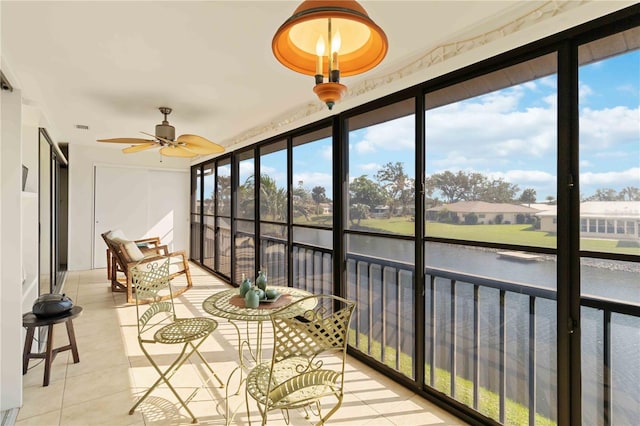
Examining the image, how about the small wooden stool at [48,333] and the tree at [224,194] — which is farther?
the tree at [224,194]

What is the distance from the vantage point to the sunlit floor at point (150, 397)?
222 centimetres

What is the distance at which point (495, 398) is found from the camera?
2.19m

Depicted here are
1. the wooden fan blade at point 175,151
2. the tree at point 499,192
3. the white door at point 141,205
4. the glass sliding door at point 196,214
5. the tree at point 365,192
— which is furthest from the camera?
the glass sliding door at point 196,214

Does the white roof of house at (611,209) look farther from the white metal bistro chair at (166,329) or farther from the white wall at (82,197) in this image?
the white wall at (82,197)

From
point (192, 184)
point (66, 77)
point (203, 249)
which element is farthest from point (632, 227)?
point (192, 184)

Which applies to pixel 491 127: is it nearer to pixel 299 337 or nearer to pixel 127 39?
pixel 299 337

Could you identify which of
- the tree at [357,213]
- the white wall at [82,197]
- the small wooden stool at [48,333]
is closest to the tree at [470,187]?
the tree at [357,213]

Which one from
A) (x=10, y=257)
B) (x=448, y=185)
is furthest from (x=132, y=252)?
(x=448, y=185)

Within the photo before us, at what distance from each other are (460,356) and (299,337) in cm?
128

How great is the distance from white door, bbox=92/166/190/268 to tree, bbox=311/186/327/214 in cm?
506

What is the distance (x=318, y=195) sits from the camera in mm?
3723

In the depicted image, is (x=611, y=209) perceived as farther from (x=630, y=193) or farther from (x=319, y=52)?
(x=319, y=52)

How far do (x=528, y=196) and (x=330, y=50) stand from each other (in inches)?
59.4

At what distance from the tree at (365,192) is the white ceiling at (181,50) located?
72 centimetres
